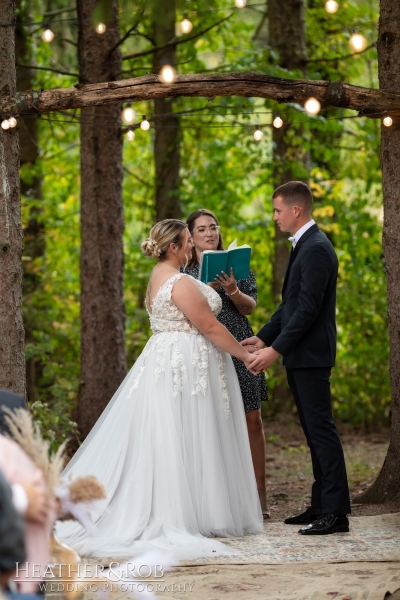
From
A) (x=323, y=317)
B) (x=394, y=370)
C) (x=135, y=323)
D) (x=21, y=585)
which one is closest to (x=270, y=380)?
(x=135, y=323)

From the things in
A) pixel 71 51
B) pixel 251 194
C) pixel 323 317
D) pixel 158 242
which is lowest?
pixel 323 317

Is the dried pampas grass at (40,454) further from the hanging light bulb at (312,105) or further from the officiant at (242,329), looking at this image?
the hanging light bulb at (312,105)

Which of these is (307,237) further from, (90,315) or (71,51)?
(71,51)

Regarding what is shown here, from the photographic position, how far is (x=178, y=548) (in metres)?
4.57

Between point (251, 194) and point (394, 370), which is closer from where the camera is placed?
point (394, 370)

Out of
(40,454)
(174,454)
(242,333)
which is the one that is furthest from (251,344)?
(40,454)

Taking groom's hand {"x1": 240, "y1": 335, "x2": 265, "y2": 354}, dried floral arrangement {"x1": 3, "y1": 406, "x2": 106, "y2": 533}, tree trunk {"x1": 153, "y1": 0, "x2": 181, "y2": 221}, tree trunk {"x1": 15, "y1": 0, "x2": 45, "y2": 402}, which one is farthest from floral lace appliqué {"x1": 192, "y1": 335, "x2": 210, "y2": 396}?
tree trunk {"x1": 153, "y1": 0, "x2": 181, "y2": 221}

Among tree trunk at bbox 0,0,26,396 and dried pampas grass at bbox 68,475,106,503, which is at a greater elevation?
tree trunk at bbox 0,0,26,396

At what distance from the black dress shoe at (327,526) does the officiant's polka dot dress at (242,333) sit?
101 cm

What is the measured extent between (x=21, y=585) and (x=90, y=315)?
5.91 meters

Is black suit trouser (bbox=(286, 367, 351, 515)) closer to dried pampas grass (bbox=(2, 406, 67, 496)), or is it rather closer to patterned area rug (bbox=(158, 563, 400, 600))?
patterned area rug (bbox=(158, 563, 400, 600))

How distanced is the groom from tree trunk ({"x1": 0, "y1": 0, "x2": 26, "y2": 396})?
1537 mm

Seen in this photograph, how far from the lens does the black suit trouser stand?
522 cm

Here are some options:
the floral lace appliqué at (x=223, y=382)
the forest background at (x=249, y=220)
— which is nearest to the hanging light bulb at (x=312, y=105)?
the floral lace appliqué at (x=223, y=382)
